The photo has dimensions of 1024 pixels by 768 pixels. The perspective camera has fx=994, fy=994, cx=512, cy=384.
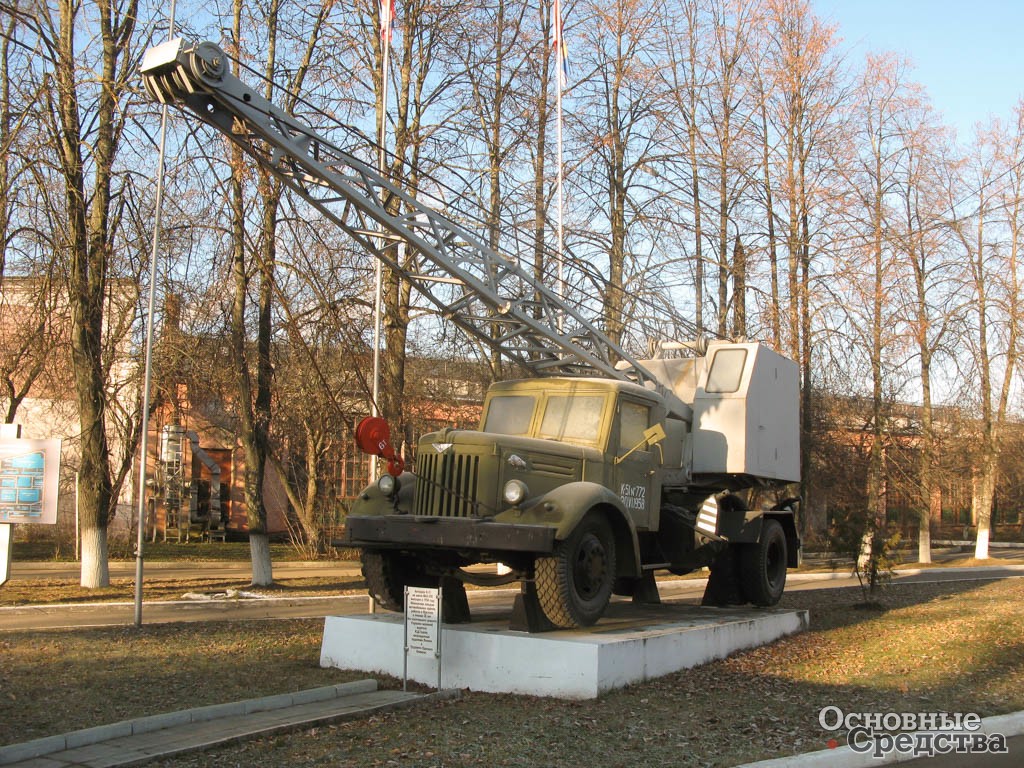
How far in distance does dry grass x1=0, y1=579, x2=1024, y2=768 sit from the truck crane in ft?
4.27

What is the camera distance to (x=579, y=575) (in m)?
9.70

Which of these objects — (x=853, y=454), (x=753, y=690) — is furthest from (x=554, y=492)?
(x=853, y=454)

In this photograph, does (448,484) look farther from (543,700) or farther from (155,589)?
(155,589)

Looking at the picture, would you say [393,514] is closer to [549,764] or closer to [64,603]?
[549,764]

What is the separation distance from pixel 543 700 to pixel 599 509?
6.80 feet

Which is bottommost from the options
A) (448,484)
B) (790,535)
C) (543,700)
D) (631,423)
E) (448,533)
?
(543,700)

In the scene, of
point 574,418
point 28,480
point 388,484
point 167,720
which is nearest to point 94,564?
point 28,480

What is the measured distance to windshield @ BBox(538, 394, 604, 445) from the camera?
1096 cm

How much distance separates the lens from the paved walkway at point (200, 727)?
645 centimetres

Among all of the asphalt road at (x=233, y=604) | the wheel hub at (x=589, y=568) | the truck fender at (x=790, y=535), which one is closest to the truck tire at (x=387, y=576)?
the asphalt road at (x=233, y=604)

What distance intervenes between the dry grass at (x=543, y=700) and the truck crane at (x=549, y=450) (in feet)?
4.27

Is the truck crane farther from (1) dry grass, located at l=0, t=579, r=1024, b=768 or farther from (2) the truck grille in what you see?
(1) dry grass, located at l=0, t=579, r=1024, b=768

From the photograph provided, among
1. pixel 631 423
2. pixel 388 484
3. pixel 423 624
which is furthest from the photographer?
pixel 631 423

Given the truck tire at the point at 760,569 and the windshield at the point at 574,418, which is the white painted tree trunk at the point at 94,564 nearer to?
the windshield at the point at 574,418
